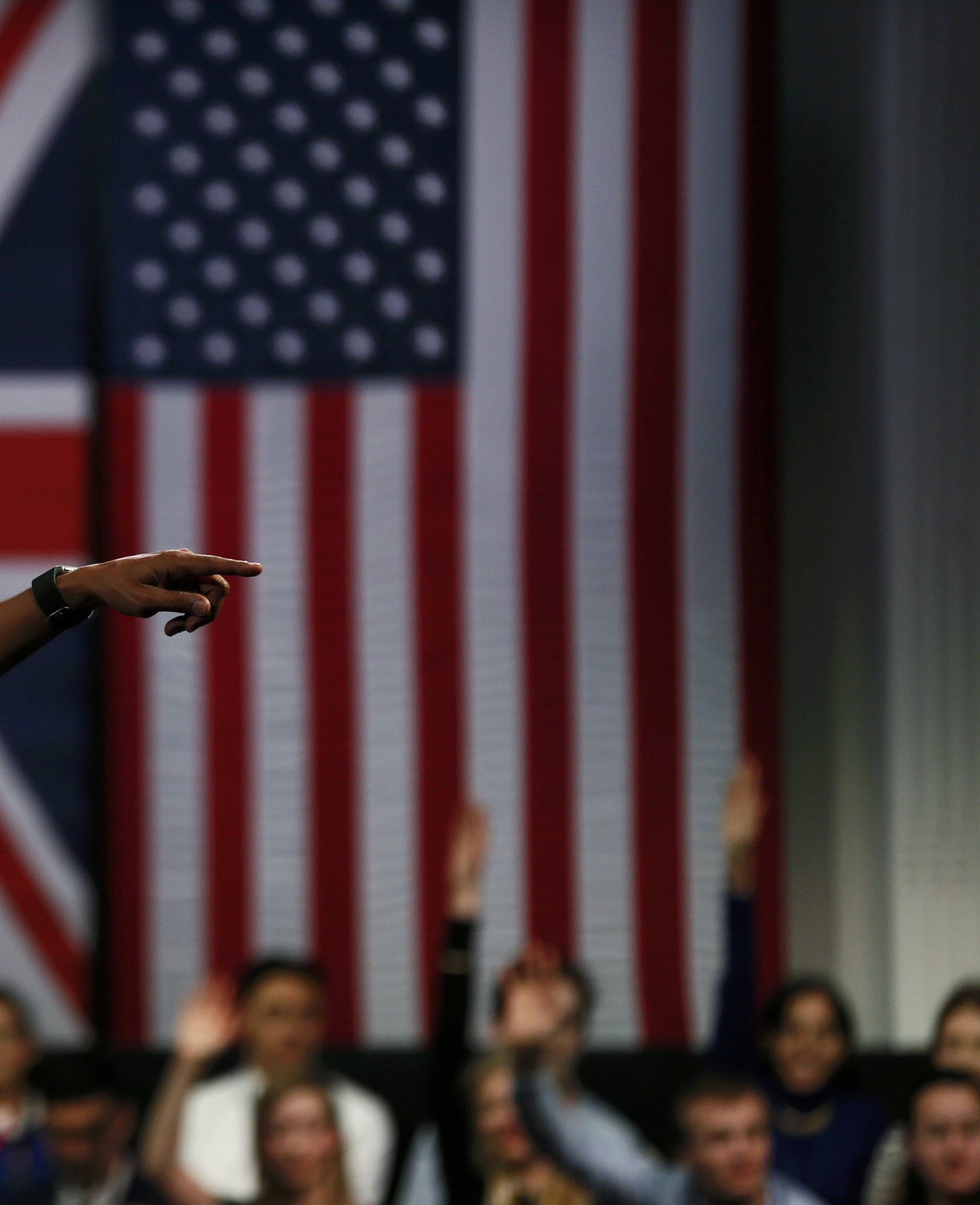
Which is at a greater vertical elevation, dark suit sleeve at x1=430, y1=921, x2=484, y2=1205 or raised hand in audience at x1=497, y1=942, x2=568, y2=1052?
raised hand in audience at x1=497, y1=942, x2=568, y2=1052

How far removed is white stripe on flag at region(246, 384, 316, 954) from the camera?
519cm

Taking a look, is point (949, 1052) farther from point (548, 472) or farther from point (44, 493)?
point (44, 493)

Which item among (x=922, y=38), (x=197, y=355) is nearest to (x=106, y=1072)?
(x=197, y=355)

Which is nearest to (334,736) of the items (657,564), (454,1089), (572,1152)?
(657,564)

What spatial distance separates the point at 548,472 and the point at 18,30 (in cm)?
188

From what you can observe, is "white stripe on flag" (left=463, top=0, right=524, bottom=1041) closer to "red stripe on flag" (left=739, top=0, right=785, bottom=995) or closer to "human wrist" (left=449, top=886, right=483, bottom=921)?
"red stripe on flag" (left=739, top=0, right=785, bottom=995)

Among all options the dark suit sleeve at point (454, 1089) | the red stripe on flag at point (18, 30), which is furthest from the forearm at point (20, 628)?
the red stripe on flag at point (18, 30)

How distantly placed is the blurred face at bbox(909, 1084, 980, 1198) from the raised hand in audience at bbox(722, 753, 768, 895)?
2.91ft

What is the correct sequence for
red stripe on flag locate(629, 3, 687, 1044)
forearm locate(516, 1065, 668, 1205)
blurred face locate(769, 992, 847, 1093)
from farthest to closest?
red stripe on flag locate(629, 3, 687, 1044) → blurred face locate(769, 992, 847, 1093) → forearm locate(516, 1065, 668, 1205)

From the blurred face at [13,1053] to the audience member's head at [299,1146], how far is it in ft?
2.87

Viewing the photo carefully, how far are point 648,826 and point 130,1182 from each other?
1880mm

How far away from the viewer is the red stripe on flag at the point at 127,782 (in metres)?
5.22

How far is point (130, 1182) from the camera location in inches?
144

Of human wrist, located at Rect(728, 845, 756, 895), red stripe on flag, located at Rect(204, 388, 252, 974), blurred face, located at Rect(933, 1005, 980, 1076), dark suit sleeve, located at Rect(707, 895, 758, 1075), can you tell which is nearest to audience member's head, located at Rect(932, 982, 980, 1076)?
blurred face, located at Rect(933, 1005, 980, 1076)
